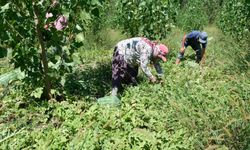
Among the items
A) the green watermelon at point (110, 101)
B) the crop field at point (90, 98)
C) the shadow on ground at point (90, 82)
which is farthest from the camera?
the shadow on ground at point (90, 82)

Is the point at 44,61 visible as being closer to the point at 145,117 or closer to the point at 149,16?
the point at 145,117

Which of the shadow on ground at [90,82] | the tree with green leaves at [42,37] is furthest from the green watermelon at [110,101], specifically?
the tree with green leaves at [42,37]

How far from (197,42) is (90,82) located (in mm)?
3283

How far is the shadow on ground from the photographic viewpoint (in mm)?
6816

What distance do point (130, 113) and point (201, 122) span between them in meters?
1.07

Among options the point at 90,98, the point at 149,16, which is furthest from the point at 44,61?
the point at 149,16

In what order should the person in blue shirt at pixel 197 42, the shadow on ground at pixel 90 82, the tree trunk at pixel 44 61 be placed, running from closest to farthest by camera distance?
the tree trunk at pixel 44 61 → the shadow on ground at pixel 90 82 → the person in blue shirt at pixel 197 42

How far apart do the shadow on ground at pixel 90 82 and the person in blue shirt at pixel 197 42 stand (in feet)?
5.73

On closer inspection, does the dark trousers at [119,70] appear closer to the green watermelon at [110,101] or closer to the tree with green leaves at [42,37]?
the green watermelon at [110,101]

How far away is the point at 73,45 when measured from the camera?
6.07m

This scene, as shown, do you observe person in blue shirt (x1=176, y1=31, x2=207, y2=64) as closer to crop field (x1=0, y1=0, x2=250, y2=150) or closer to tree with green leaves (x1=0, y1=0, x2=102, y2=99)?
crop field (x1=0, y1=0, x2=250, y2=150)

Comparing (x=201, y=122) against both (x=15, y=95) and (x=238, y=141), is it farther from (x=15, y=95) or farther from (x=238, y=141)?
(x=15, y=95)

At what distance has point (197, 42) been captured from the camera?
9.41 meters

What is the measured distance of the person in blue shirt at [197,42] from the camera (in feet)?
29.4
